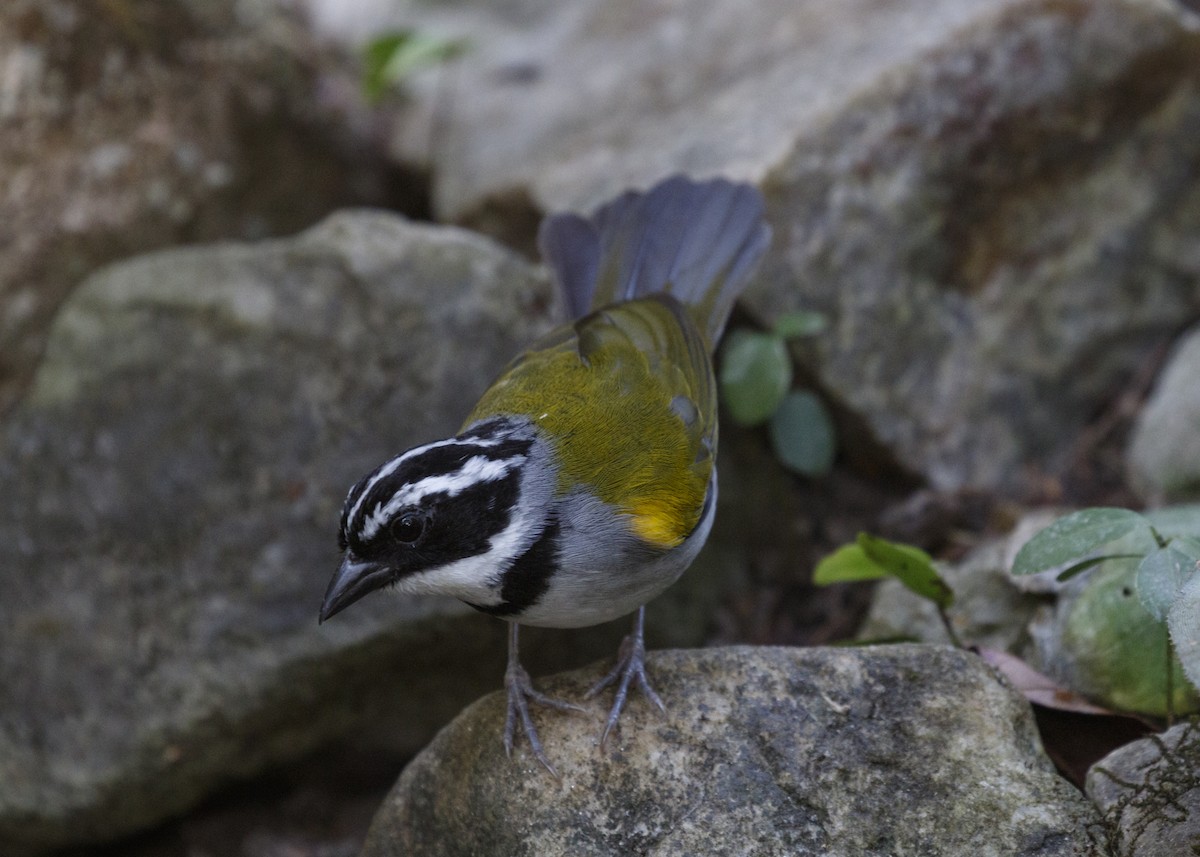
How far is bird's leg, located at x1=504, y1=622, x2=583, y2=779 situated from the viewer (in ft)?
10.6

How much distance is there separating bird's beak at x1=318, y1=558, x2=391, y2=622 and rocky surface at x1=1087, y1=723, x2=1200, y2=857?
196 centimetres

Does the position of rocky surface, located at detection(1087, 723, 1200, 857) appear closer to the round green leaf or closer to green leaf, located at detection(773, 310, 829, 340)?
the round green leaf

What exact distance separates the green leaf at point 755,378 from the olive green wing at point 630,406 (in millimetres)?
472

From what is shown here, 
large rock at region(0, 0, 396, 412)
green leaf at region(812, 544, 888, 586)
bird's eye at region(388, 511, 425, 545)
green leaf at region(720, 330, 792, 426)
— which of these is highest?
large rock at region(0, 0, 396, 412)

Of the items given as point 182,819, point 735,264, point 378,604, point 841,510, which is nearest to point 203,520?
point 378,604

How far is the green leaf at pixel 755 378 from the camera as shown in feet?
15.2

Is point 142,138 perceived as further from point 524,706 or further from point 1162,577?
point 1162,577

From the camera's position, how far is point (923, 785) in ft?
10.1

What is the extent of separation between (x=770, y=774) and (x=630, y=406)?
1.22m

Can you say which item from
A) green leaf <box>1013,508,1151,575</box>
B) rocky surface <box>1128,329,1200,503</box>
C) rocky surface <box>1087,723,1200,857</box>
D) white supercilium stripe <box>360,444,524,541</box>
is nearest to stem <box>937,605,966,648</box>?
green leaf <box>1013,508,1151,575</box>

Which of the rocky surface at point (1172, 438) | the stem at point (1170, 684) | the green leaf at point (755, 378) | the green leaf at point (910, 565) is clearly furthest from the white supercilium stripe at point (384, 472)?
the rocky surface at point (1172, 438)

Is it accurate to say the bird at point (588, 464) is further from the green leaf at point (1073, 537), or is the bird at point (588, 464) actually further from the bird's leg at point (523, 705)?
the green leaf at point (1073, 537)

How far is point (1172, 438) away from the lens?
475 cm

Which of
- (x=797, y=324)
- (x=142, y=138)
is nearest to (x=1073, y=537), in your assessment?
(x=797, y=324)
